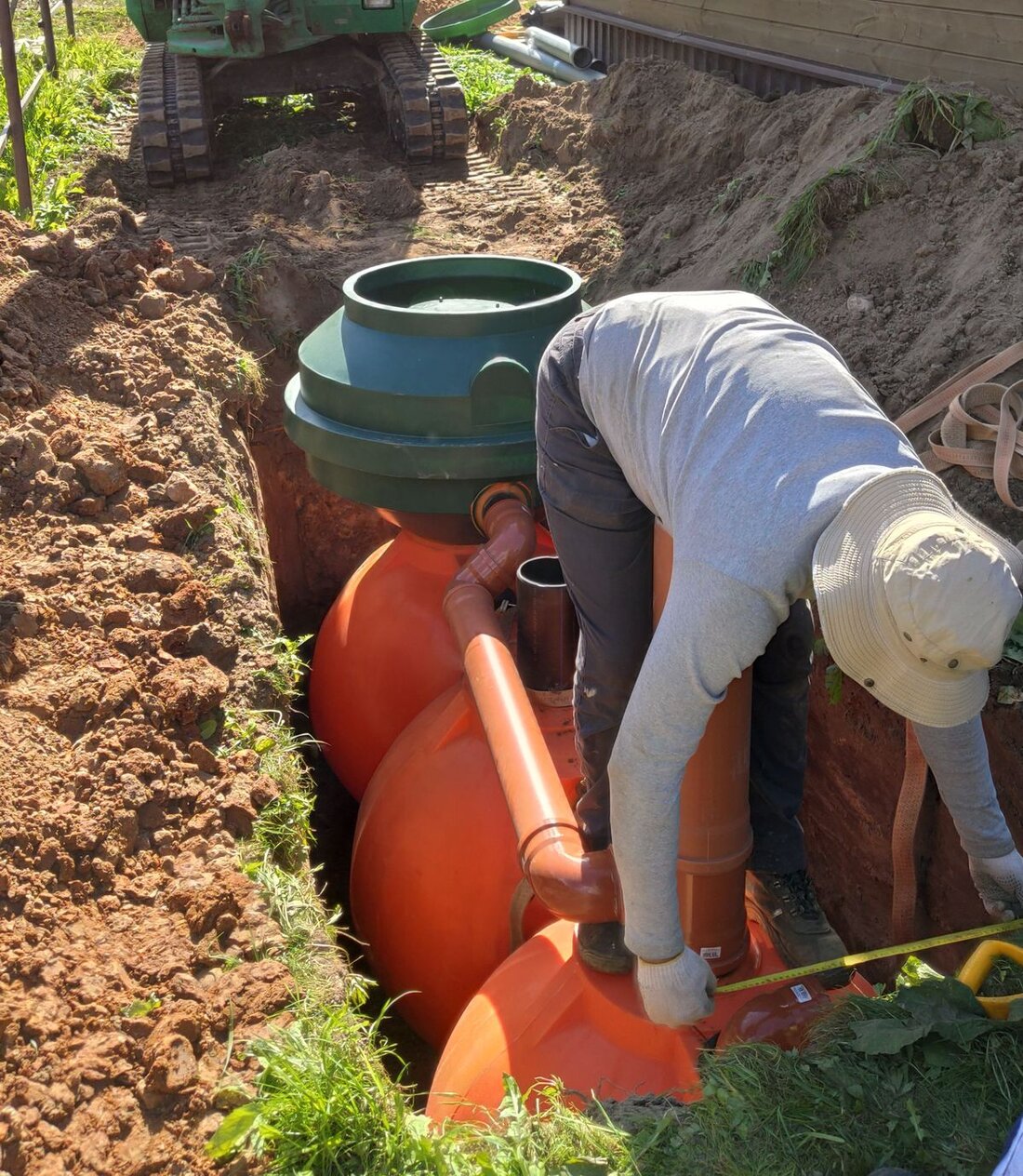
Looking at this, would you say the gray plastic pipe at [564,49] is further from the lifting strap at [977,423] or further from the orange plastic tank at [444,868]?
the orange plastic tank at [444,868]

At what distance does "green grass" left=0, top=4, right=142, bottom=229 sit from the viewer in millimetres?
7047

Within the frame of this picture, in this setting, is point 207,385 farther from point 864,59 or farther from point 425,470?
point 864,59

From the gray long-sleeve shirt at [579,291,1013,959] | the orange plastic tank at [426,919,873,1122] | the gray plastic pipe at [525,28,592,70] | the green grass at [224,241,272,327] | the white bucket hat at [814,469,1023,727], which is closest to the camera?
the white bucket hat at [814,469,1023,727]

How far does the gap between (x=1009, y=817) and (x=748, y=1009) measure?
3.48 feet

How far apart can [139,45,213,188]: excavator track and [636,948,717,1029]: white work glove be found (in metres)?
7.84

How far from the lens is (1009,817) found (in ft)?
9.64

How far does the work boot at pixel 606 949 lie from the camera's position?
8.41 feet

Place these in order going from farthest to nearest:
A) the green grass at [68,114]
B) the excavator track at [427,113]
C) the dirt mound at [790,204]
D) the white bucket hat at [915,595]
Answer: the excavator track at [427,113] < the green grass at [68,114] < the dirt mound at [790,204] < the white bucket hat at [915,595]

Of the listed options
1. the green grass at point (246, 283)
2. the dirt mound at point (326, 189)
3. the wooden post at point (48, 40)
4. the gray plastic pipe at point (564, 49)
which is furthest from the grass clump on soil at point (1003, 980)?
the wooden post at point (48, 40)

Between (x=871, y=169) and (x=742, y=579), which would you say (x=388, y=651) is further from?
(x=871, y=169)

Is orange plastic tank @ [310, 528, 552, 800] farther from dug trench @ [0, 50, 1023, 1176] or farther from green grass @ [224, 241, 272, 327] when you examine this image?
green grass @ [224, 241, 272, 327]

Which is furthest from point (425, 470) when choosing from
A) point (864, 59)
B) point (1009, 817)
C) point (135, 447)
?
point (864, 59)

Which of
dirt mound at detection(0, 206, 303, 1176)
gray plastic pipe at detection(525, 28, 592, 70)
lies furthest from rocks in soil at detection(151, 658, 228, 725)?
gray plastic pipe at detection(525, 28, 592, 70)

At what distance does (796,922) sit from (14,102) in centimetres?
592
